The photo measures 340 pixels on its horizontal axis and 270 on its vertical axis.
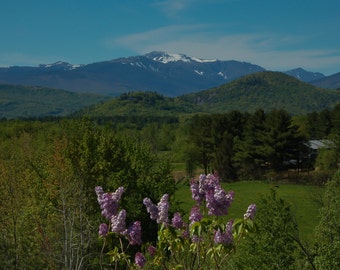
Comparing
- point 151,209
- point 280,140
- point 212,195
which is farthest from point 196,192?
point 280,140

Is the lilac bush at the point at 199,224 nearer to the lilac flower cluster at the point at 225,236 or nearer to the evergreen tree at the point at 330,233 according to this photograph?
the lilac flower cluster at the point at 225,236

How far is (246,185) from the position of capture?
8231 cm

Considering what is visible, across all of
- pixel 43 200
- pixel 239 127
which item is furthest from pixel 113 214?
pixel 239 127

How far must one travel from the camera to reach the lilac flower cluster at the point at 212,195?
665 cm

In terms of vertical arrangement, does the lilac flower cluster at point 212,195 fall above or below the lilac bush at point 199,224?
above

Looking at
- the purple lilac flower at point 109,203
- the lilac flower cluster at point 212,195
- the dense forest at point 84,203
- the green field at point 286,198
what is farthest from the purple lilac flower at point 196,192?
the green field at point 286,198

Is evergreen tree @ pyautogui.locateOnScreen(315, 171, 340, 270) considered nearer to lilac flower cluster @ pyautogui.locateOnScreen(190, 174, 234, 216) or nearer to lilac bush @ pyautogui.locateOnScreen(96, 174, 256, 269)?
lilac bush @ pyautogui.locateOnScreen(96, 174, 256, 269)

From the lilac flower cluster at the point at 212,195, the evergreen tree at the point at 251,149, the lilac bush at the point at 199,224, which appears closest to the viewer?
the lilac bush at the point at 199,224

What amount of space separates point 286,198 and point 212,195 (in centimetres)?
6461

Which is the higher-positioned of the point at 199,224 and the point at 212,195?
the point at 212,195

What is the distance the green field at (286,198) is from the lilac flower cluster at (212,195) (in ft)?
145

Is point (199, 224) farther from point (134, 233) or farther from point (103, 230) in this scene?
point (103, 230)

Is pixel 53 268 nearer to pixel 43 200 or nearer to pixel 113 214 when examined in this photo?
pixel 43 200

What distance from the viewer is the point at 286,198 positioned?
68.1 meters
